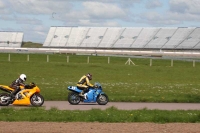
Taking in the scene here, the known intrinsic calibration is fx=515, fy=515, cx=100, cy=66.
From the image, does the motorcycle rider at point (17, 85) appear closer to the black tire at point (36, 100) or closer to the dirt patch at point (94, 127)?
the black tire at point (36, 100)

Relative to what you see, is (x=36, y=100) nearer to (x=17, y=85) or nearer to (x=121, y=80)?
(x=17, y=85)

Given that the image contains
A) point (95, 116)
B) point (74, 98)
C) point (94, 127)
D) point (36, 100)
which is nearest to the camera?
point (94, 127)

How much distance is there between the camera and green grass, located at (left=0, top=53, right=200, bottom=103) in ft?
86.7

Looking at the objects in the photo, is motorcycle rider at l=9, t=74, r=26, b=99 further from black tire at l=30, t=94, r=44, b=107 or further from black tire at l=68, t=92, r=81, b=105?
black tire at l=68, t=92, r=81, b=105

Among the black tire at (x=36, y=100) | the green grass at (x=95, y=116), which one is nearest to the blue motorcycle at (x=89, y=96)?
the black tire at (x=36, y=100)

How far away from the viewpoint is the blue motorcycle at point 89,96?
23141 mm

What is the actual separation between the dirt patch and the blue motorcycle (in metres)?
7.80

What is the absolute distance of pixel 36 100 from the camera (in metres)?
→ 21.7

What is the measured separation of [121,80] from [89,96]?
13111 mm

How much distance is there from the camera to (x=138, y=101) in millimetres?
25094

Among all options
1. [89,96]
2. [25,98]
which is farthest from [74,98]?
[25,98]

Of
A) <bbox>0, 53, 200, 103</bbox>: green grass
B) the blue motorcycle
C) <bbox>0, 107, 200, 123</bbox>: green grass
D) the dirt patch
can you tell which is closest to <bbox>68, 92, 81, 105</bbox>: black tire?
the blue motorcycle

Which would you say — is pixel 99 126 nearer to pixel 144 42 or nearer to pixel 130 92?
pixel 130 92

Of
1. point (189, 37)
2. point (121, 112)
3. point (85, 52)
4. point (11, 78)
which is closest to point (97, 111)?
point (121, 112)
